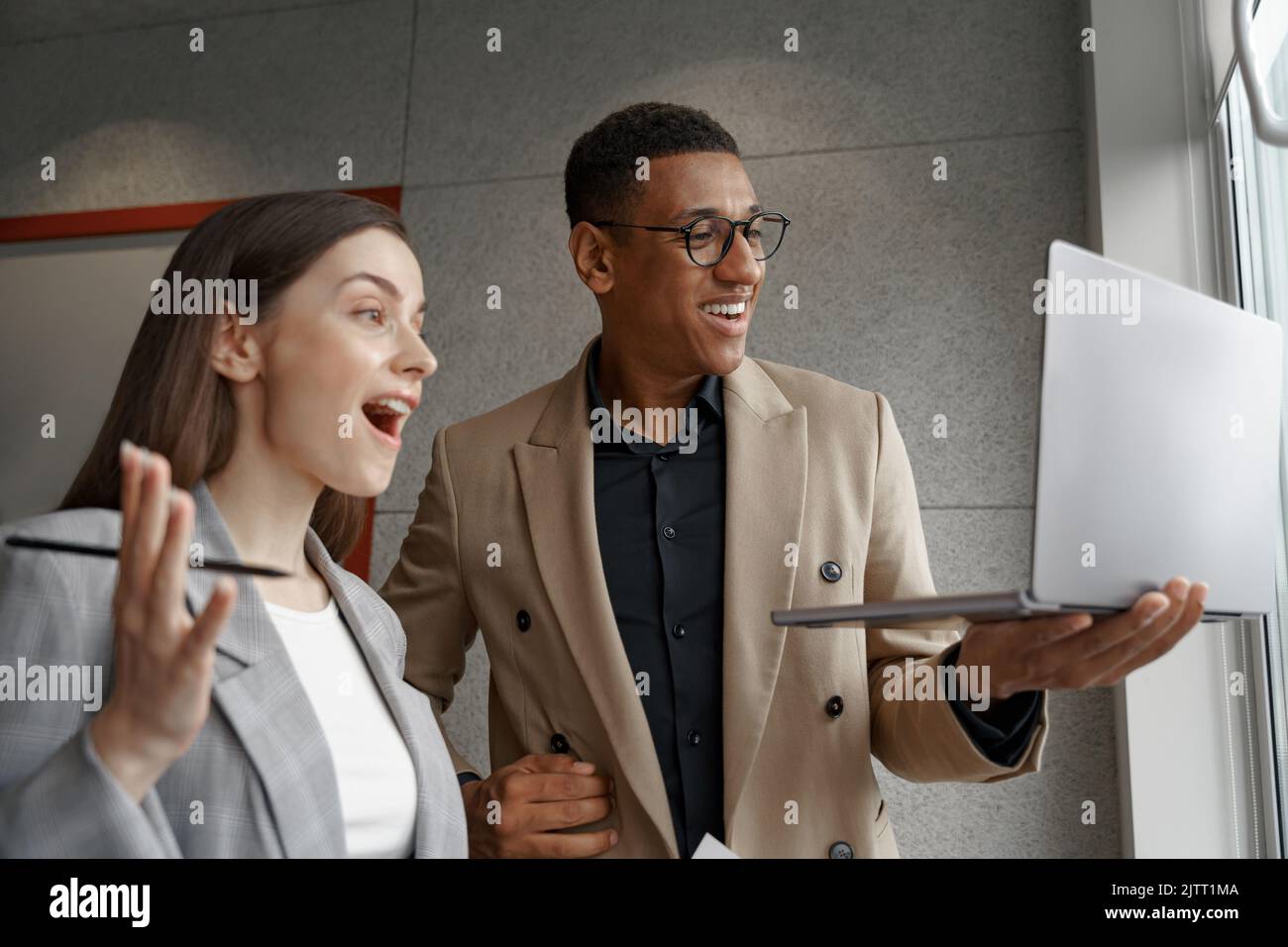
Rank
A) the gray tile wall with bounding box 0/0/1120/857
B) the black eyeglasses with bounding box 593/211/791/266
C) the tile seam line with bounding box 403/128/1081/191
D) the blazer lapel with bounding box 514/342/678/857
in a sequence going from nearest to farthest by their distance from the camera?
the blazer lapel with bounding box 514/342/678/857 < the black eyeglasses with bounding box 593/211/791/266 < the gray tile wall with bounding box 0/0/1120/857 < the tile seam line with bounding box 403/128/1081/191

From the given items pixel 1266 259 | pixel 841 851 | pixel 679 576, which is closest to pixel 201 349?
pixel 679 576

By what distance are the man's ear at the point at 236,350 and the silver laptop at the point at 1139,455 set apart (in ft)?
1.90

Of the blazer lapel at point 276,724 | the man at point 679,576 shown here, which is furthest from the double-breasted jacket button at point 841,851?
the blazer lapel at point 276,724

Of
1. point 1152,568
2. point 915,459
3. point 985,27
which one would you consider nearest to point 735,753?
point 1152,568

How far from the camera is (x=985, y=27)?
9.13 feet

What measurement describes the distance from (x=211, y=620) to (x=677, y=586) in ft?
3.01

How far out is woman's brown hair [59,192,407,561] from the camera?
107cm

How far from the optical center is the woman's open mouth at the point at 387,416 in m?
1.17

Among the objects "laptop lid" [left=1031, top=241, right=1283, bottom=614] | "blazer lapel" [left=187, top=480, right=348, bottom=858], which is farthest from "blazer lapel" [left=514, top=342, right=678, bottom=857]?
"laptop lid" [left=1031, top=241, right=1283, bottom=614]

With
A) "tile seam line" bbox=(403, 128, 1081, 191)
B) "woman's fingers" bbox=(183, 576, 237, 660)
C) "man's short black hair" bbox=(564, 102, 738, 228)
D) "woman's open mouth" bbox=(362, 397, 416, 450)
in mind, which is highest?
"tile seam line" bbox=(403, 128, 1081, 191)

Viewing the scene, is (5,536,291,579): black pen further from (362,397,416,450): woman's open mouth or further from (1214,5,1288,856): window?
(1214,5,1288,856): window

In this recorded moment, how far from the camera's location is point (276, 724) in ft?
3.18

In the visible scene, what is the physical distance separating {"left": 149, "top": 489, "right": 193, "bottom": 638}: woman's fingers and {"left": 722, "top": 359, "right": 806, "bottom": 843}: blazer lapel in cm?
88
